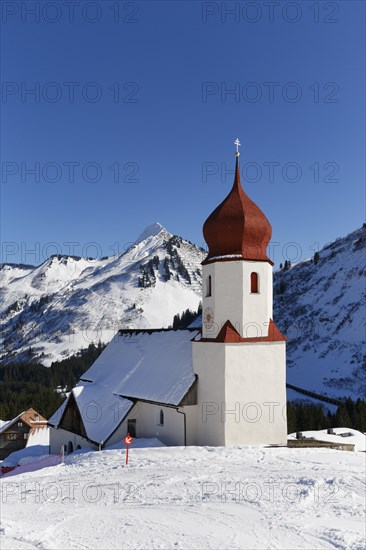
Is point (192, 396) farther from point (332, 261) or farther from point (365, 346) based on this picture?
point (332, 261)

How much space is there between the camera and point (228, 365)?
29016 millimetres

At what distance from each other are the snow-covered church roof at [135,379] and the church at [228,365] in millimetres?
128

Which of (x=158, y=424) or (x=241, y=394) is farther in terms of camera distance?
(x=158, y=424)

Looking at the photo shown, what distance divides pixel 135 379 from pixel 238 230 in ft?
41.5

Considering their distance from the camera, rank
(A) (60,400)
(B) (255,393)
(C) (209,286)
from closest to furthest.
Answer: (B) (255,393)
(C) (209,286)
(A) (60,400)

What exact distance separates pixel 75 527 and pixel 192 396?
15902 mm

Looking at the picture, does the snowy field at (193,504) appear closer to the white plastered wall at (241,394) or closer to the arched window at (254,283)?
the white plastered wall at (241,394)

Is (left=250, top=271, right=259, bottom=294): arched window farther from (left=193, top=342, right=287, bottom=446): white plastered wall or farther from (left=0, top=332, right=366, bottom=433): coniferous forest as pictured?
(left=0, top=332, right=366, bottom=433): coniferous forest

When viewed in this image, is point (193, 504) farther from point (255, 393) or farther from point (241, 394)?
point (255, 393)

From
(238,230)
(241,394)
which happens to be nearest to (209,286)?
(238,230)

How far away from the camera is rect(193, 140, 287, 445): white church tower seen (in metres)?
29.0

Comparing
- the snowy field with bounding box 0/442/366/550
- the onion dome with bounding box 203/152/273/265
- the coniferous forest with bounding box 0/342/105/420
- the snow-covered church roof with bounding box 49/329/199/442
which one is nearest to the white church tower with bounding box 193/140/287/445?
the onion dome with bounding box 203/152/273/265

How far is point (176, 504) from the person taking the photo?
16766 millimetres

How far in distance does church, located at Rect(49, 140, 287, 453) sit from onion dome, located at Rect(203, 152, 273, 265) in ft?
0.19
